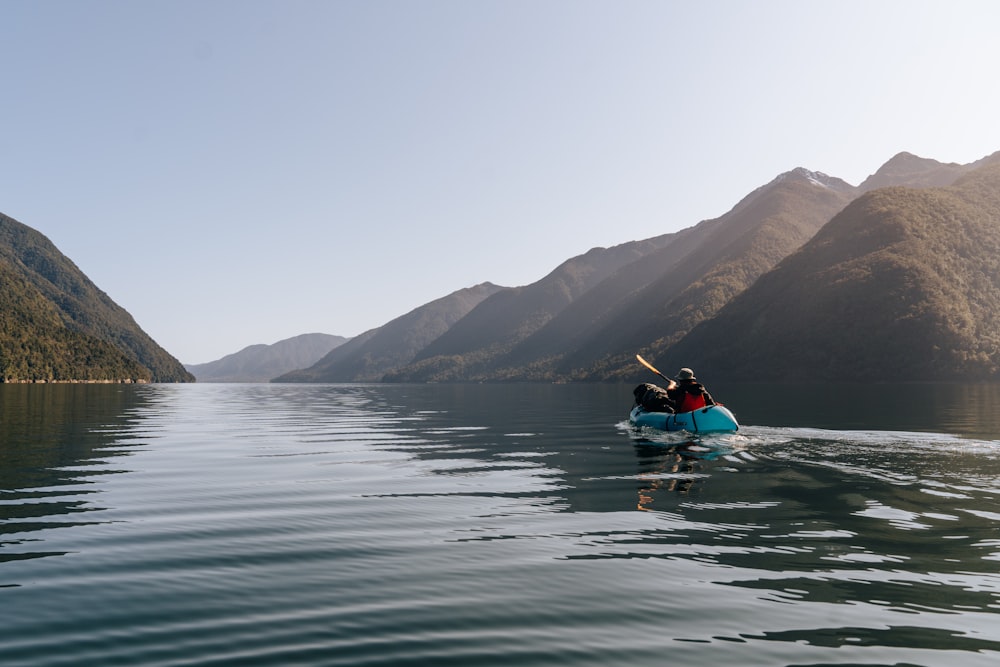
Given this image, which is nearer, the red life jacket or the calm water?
the calm water

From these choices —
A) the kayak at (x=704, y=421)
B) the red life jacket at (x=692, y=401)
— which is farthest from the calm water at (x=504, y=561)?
the red life jacket at (x=692, y=401)

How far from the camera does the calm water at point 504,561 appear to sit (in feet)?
27.4

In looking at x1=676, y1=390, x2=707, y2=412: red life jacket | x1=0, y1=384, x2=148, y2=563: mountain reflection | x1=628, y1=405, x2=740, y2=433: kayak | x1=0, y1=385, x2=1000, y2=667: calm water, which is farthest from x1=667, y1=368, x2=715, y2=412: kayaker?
x1=0, y1=384, x2=148, y2=563: mountain reflection

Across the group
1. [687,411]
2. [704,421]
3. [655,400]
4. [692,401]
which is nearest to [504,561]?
[704,421]

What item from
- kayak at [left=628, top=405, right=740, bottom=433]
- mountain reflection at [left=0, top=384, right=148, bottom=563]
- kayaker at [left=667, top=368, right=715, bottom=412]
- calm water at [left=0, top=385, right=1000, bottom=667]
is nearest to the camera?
calm water at [left=0, top=385, right=1000, bottom=667]

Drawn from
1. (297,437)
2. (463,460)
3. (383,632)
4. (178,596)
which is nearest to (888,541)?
(383,632)

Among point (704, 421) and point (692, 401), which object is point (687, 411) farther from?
point (704, 421)

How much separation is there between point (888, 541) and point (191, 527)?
15167 millimetres

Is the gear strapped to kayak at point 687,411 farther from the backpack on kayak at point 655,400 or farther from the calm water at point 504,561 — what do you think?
the calm water at point 504,561

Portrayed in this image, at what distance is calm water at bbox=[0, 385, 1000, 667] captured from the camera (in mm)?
8359

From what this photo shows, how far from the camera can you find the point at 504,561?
12422 millimetres

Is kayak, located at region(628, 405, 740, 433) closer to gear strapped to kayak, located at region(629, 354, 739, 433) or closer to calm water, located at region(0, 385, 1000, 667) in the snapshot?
gear strapped to kayak, located at region(629, 354, 739, 433)

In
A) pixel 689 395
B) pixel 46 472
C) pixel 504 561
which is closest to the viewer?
pixel 504 561

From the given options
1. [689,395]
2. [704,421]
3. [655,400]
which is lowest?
[704,421]
